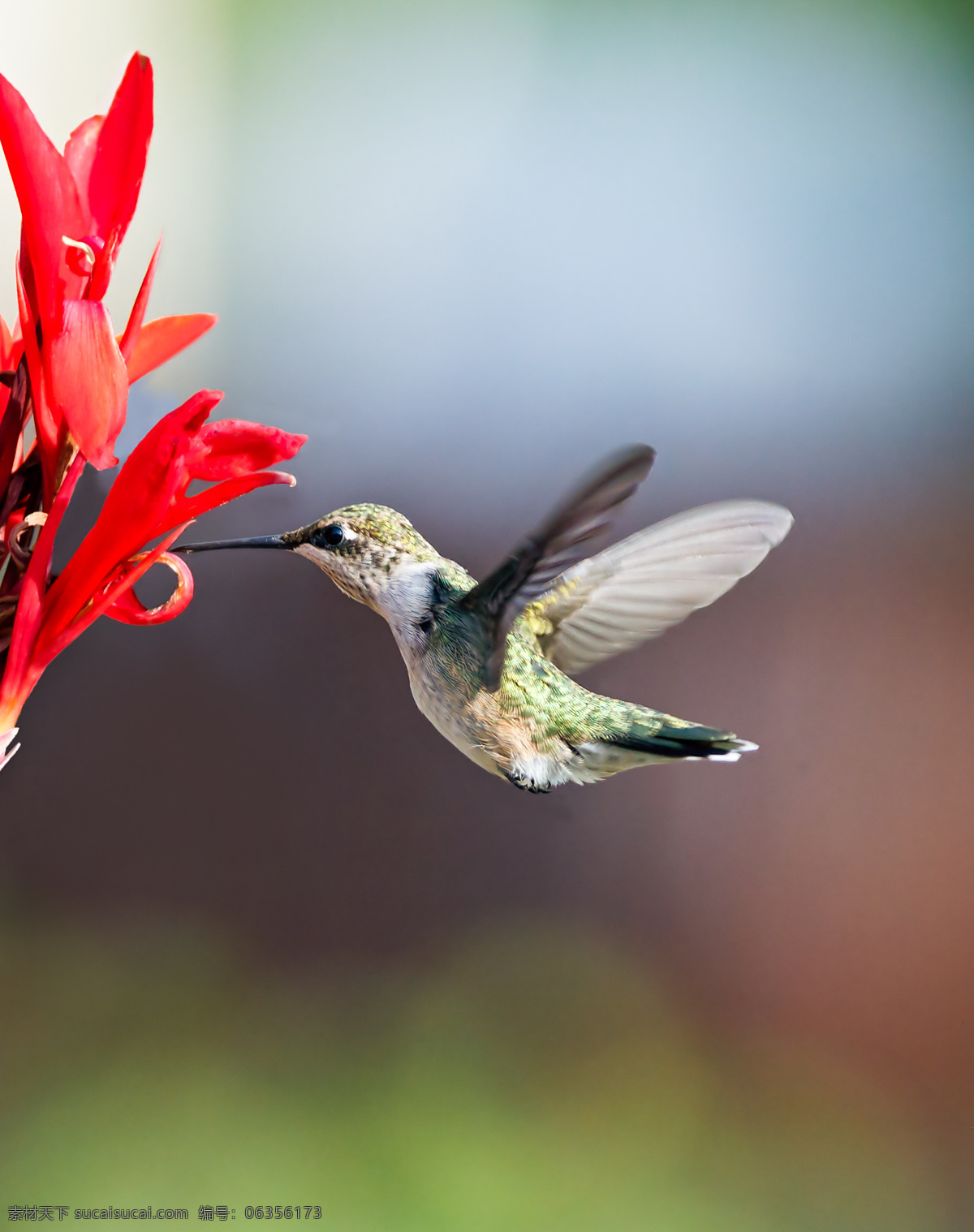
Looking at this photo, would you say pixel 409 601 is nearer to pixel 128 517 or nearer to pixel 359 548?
pixel 359 548

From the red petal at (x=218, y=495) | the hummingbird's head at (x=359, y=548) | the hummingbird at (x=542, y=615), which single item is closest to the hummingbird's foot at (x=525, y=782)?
the hummingbird at (x=542, y=615)

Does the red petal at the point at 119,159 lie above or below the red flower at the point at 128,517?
above

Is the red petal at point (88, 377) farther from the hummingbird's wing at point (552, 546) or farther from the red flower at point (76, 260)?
the hummingbird's wing at point (552, 546)

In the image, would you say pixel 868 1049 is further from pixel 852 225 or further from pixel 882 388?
pixel 852 225

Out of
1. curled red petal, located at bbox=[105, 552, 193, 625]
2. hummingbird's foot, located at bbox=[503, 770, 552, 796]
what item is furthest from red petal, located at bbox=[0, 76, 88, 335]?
hummingbird's foot, located at bbox=[503, 770, 552, 796]

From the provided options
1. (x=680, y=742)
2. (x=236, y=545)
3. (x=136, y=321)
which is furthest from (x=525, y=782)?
(x=136, y=321)

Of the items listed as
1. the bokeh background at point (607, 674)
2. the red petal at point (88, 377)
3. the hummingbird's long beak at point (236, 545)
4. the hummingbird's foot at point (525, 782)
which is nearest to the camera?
the red petal at point (88, 377)
